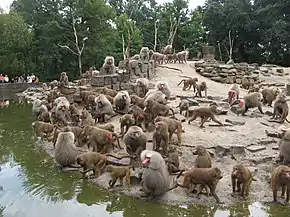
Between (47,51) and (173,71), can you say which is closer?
(173,71)

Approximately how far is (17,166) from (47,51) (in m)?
24.6

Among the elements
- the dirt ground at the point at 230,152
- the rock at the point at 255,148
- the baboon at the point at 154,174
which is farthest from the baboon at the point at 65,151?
the rock at the point at 255,148

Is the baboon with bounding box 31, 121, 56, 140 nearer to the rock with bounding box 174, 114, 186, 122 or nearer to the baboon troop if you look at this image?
the baboon troop

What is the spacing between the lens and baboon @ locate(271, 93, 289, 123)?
37.2 feet

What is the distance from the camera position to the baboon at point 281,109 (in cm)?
1135

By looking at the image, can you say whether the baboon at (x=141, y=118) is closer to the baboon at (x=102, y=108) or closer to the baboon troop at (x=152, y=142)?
the baboon troop at (x=152, y=142)

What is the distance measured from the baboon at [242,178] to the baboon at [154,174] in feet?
3.97

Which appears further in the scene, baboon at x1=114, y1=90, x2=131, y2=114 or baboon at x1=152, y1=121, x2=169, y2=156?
baboon at x1=114, y1=90, x2=131, y2=114

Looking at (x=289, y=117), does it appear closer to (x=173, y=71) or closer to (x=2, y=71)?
(x=173, y=71)

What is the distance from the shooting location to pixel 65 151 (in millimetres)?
9438

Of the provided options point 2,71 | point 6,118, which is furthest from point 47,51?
point 6,118

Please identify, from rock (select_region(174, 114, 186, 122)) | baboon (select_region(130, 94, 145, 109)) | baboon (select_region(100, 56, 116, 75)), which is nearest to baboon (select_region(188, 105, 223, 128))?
rock (select_region(174, 114, 186, 122))

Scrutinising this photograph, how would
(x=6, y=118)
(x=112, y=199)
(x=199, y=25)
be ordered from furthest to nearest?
(x=199, y=25)
(x=6, y=118)
(x=112, y=199)

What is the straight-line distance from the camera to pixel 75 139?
10.7 metres
